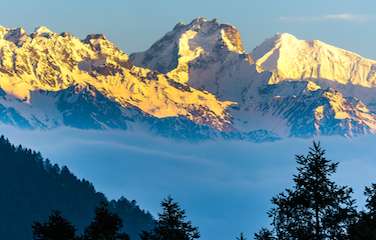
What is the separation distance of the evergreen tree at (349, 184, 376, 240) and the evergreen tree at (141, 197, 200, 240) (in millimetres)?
7183

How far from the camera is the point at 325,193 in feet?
149

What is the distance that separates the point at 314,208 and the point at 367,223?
Answer: 16.4 feet

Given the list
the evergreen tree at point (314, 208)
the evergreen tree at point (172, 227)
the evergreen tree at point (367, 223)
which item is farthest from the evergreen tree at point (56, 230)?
the evergreen tree at point (367, 223)

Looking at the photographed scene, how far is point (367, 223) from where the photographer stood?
162 ft

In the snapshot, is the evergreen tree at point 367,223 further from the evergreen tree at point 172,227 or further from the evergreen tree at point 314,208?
the evergreen tree at point 172,227

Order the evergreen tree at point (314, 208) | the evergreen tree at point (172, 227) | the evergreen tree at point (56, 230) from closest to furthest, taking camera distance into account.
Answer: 1. the evergreen tree at point (314, 208)
2. the evergreen tree at point (56, 230)
3. the evergreen tree at point (172, 227)

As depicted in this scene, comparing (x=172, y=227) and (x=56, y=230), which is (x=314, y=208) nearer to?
(x=172, y=227)

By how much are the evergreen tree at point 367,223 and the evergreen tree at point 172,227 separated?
7183mm

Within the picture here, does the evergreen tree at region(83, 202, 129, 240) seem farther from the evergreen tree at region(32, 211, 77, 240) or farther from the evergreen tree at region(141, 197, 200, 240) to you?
the evergreen tree at region(141, 197, 200, 240)

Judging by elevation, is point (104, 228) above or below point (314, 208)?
below

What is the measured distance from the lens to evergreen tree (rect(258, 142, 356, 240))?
44.9m

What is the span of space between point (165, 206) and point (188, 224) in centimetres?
147

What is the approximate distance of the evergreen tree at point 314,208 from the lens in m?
44.9

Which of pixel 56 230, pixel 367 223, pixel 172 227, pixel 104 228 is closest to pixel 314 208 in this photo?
pixel 367 223
